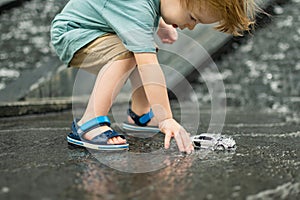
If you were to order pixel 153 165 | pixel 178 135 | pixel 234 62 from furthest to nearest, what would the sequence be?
pixel 234 62 → pixel 178 135 → pixel 153 165

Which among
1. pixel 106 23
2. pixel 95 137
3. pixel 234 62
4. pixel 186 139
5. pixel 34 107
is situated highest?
pixel 106 23

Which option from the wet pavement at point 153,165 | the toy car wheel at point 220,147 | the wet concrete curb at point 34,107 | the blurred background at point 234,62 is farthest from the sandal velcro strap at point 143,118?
the blurred background at point 234,62

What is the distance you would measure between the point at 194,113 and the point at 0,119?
4.28 ft

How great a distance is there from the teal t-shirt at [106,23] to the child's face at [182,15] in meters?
0.04

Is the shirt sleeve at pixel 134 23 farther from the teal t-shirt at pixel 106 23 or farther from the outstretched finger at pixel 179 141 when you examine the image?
the outstretched finger at pixel 179 141

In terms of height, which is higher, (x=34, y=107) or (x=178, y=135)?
(x=178, y=135)

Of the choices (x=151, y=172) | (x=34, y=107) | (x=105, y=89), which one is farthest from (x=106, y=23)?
(x=34, y=107)

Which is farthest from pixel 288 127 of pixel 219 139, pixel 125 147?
pixel 125 147

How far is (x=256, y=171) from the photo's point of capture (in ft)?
4.49

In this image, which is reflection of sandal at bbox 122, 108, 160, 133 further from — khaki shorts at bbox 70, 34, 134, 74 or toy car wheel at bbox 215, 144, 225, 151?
toy car wheel at bbox 215, 144, 225, 151

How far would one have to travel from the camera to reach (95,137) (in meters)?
1.78

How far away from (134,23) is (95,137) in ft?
1.46

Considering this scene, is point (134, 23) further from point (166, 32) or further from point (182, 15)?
point (166, 32)

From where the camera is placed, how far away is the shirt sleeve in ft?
5.72
